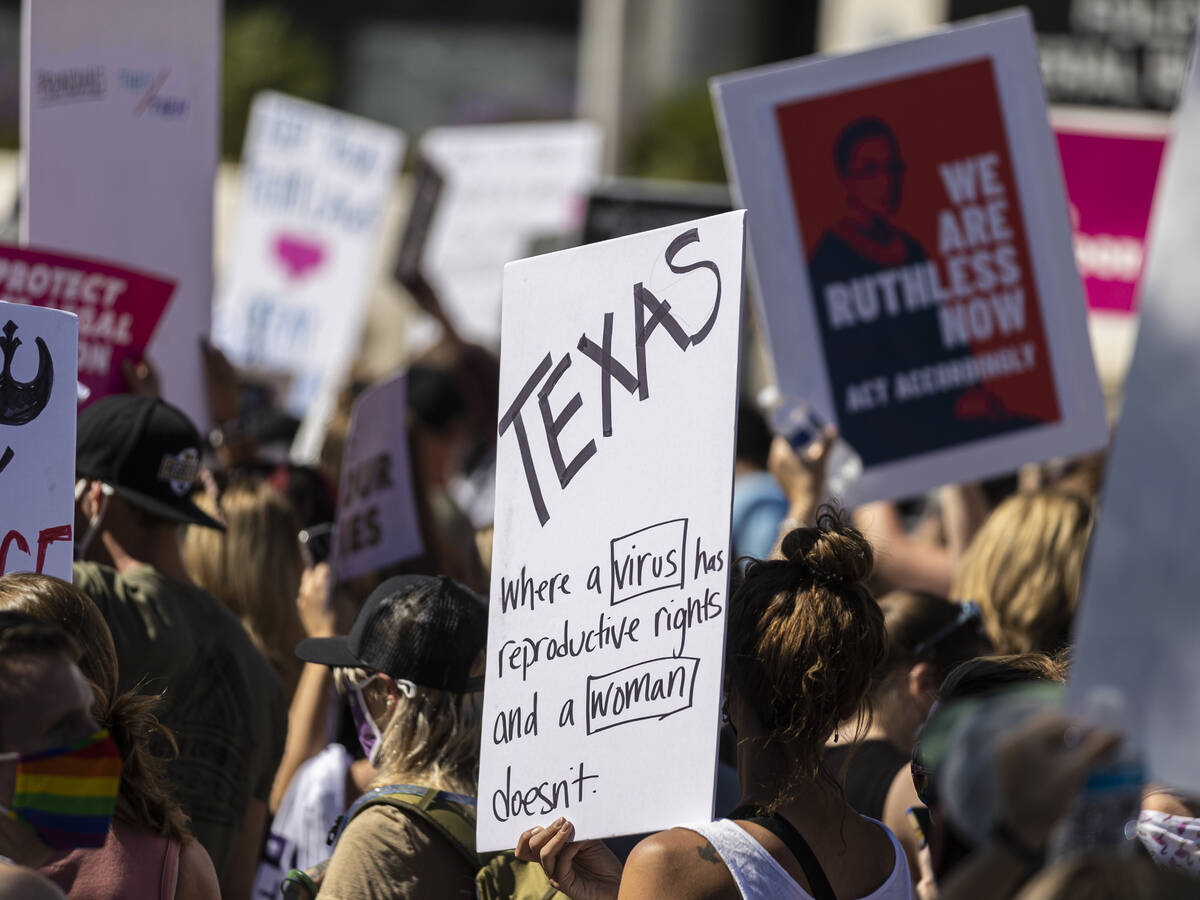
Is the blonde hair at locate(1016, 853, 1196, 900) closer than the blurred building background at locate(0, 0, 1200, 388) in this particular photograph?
Yes

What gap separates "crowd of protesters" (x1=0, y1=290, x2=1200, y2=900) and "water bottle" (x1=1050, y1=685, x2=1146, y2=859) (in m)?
0.01

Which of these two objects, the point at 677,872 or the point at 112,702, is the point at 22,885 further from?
the point at 677,872

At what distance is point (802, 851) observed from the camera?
2.18m

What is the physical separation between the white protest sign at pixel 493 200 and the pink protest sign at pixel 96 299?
518cm

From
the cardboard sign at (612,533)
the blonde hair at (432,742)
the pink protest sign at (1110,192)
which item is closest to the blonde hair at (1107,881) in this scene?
the cardboard sign at (612,533)

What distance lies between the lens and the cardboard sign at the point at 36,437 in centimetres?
272

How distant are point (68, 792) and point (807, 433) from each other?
8.37ft

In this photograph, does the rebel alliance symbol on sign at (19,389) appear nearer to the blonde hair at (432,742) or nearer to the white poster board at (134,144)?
the blonde hair at (432,742)

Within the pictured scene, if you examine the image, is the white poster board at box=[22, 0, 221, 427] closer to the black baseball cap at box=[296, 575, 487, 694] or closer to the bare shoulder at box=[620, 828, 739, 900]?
the black baseball cap at box=[296, 575, 487, 694]

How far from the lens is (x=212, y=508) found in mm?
4168

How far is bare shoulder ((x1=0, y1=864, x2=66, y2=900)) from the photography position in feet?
5.76

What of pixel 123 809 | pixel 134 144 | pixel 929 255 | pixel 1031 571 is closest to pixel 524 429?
pixel 123 809

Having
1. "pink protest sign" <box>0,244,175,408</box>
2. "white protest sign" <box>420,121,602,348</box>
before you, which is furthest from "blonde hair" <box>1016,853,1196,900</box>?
"white protest sign" <box>420,121,602,348</box>

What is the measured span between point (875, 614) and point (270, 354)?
578cm
